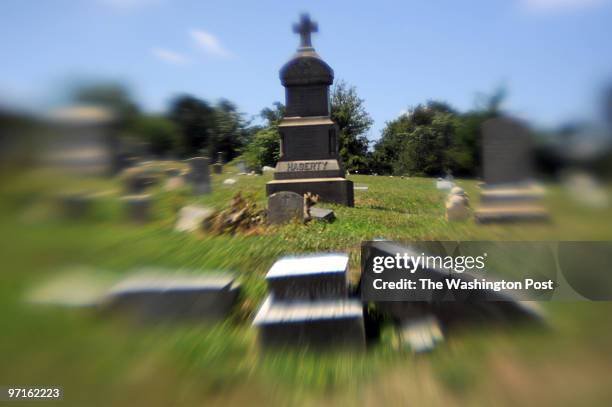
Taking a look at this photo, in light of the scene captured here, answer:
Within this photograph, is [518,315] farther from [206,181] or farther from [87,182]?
[87,182]

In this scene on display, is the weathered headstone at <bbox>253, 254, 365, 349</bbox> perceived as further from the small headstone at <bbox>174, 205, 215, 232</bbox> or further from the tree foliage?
the tree foliage

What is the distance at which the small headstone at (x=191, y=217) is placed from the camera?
131 inches

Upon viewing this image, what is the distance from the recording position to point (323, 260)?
3250 mm

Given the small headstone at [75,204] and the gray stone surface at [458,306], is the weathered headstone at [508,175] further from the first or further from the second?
the small headstone at [75,204]

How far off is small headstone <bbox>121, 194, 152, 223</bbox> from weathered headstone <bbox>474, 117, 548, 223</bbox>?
2028 mm

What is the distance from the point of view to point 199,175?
134 inches

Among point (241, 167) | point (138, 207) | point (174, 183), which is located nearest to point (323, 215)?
point (241, 167)

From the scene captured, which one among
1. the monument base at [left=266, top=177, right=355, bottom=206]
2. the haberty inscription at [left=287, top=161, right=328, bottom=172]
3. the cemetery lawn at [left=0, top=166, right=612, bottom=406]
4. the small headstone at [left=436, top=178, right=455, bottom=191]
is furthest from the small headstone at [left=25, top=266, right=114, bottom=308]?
the haberty inscription at [left=287, top=161, right=328, bottom=172]

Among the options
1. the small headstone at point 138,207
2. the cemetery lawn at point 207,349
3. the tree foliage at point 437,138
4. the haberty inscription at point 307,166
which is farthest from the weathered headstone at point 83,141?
the haberty inscription at point 307,166

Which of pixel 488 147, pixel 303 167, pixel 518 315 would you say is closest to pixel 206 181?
pixel 488 147

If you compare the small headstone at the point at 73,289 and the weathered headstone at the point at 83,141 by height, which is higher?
the weathered headstone at the point at 83,141

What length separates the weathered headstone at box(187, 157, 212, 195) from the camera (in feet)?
10.6

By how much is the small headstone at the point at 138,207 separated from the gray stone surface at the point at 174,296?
0.33 metres

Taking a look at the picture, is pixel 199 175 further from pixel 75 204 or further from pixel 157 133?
pixel 75 204
